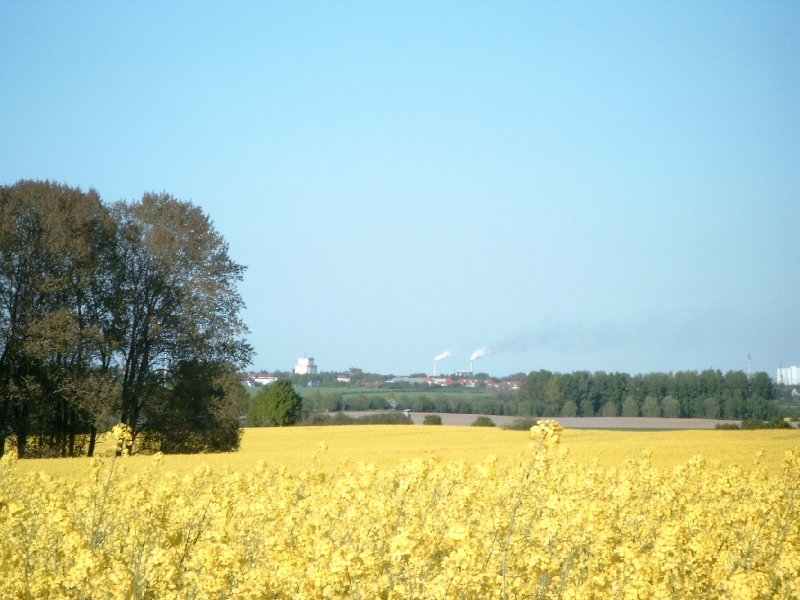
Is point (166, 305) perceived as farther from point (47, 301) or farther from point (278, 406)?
point (278, 406)

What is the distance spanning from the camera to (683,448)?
27297mm

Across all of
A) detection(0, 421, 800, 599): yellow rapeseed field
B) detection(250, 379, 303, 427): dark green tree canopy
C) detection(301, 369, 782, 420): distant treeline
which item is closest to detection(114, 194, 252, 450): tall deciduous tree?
detection(0, 421, 800, 599): yellow rapeseed field

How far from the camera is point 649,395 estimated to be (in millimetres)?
64062

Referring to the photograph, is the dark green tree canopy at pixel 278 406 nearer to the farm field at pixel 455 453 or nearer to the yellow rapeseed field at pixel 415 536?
the farm field at pixel 455 453

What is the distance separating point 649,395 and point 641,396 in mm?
663

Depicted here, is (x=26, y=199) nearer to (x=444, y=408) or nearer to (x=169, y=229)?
(x=169, y=229)

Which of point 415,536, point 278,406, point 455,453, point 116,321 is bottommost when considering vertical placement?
point 455,453

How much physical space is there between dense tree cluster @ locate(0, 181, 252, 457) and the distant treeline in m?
34.2

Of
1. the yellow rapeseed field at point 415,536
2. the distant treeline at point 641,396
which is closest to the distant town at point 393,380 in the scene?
the distant treeline at point 641,396

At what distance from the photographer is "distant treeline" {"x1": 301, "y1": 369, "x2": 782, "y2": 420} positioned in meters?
60.2

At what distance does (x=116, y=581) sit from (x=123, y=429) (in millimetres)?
2832

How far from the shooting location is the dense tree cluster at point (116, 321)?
31.9 meters

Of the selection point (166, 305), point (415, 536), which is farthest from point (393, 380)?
point (415, 536)

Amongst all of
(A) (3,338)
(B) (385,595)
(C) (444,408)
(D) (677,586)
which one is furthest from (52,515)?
(C) (444,408)
